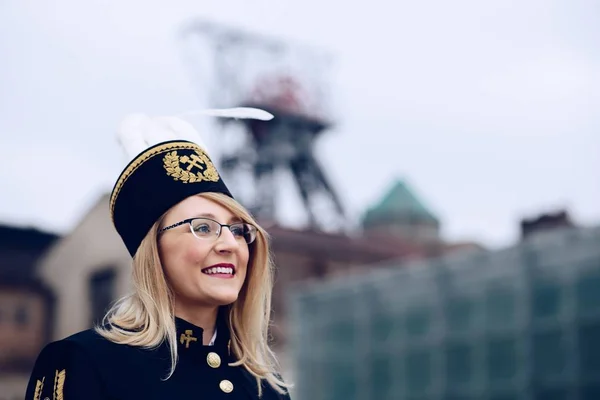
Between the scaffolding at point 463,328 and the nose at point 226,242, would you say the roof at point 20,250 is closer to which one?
the scaffolding at point 463,328

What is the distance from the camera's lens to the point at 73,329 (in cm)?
2811

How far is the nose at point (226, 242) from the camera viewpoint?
9.13 feet

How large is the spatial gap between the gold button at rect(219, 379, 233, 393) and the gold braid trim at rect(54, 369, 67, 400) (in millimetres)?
447

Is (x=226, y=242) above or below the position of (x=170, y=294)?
above

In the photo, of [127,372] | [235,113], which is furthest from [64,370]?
[235,113]

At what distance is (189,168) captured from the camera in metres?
2.86

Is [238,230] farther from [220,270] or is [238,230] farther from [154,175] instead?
[154,175]

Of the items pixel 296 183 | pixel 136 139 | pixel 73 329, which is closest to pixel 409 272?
pixel 73 329

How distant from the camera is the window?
89.2ft

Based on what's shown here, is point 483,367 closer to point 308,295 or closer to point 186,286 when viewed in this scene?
point 308,295

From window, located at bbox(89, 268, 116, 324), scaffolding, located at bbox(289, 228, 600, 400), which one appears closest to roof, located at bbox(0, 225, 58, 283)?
window, located at bbox(89, 268, 116, 324)

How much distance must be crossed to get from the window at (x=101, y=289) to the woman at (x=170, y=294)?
24588 millimetres

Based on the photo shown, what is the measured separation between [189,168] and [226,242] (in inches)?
9.6

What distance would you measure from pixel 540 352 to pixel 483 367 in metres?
1.65
